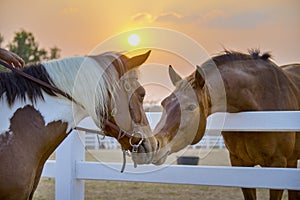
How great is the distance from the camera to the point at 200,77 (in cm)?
337

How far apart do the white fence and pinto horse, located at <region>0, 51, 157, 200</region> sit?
85 cm

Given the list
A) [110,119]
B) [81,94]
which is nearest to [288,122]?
[110,119]

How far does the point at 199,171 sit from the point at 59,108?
135 centimetres

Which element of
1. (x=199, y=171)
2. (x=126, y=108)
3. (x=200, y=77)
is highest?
(x=200, y=77)

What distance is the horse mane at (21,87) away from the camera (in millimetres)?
2557

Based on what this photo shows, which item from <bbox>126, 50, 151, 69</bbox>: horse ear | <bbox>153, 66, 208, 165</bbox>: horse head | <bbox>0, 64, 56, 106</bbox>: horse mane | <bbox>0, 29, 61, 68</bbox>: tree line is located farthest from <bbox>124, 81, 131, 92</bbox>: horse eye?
<bbox>0, 29, 61, 68</bbox>: tree line

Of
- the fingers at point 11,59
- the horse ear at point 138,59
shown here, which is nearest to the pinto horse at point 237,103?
the horse ear at point 138,59

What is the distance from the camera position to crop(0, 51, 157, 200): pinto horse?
2480 mm

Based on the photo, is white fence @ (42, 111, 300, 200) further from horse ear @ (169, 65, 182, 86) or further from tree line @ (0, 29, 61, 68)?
tree line @ (0, 29, 61, 68)

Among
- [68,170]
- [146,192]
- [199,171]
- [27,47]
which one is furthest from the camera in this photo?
[27,47]

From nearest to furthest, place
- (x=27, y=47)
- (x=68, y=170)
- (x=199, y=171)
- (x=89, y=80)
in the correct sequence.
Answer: (x=89, y=80), (x=199, y=171), (x=68, y=170), (x=27, y=47)

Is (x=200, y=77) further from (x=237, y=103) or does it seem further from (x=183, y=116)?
(x=237, y=103)

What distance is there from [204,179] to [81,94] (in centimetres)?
136

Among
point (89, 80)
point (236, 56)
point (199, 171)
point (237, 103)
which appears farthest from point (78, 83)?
point (236, 56)
